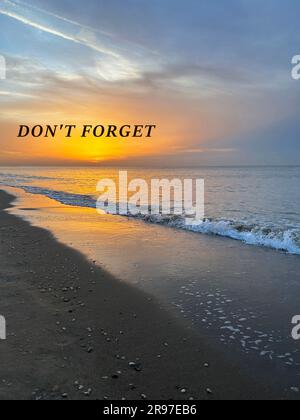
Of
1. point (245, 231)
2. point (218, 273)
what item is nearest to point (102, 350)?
point (218, 273)

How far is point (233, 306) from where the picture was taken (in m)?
7.48

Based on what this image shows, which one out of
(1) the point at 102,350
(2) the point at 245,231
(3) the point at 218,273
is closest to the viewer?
(1) the point at 102,350

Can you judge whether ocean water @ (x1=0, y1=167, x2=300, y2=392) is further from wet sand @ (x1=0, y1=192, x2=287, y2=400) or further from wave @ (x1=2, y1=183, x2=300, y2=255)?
wet sand @ (x1=0, y1=192, x2=287, y2=400)

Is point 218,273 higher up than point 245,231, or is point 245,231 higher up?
point 245,231

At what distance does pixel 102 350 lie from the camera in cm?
569

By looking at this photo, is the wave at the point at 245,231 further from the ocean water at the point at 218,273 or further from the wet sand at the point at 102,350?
the wet sand at the point at 102,350

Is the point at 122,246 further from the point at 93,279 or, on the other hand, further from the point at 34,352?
the point at 34,352

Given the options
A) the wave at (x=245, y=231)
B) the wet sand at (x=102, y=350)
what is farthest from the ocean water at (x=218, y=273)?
the wet sand at (x=102, y=350)

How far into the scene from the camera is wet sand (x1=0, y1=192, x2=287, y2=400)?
4715 millimetres

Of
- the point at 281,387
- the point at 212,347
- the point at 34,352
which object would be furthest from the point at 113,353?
the point at 281,387

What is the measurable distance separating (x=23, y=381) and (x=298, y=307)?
5.37m

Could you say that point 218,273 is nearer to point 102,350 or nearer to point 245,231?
point 102,350

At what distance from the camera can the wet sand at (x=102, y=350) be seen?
4715mm

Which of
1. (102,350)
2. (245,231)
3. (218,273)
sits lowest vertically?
(102,350)
